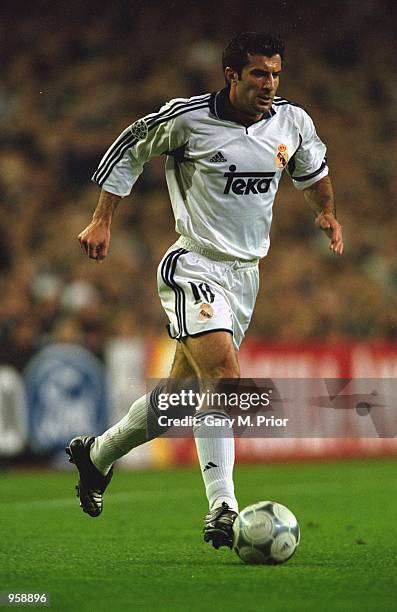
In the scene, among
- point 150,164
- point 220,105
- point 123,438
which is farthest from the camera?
point 150,164

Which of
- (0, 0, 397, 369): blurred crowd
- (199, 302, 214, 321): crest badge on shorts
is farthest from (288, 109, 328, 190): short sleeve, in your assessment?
(0, 0, 397, 369): blurred crowd

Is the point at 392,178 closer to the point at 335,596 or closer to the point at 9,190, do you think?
the point at 9,190

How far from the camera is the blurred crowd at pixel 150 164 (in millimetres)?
12523

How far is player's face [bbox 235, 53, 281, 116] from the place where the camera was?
495 cm

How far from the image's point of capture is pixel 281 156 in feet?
17.2

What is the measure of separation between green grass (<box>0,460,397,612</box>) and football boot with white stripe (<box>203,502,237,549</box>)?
0.10 metres

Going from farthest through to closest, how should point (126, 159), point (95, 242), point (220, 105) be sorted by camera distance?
point (126, 159) < point (220, 105) < point (95, 242)

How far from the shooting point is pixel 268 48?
4961 millimetres

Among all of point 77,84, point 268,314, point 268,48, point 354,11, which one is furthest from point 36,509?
point 354,11

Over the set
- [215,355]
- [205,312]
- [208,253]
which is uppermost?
[208,253]

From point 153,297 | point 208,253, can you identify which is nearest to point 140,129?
point 208,253

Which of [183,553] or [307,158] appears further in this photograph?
[307,158]

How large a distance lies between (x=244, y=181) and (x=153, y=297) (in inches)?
315

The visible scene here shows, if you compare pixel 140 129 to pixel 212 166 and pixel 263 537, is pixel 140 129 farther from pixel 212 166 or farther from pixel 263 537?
pixel 263 537
